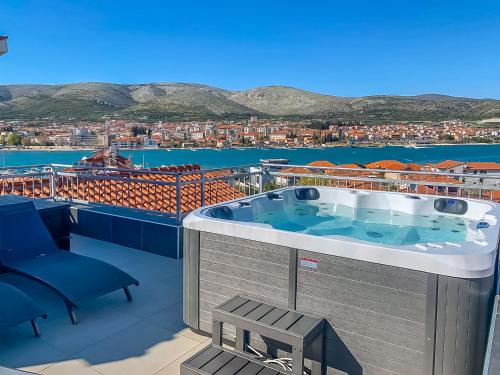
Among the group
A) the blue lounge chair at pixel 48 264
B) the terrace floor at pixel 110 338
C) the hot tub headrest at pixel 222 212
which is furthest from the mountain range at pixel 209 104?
the hot tub headrest at pixel 222 212

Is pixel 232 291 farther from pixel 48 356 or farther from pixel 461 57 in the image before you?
pixel 461 57

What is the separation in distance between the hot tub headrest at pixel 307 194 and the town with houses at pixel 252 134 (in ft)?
77.3

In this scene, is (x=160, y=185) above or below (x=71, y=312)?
above

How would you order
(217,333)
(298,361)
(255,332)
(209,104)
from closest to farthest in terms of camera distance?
(298,361)
(255,332)
(217,333)
(209,104)

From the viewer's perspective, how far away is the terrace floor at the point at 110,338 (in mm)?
2473

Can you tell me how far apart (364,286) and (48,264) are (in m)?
2.65

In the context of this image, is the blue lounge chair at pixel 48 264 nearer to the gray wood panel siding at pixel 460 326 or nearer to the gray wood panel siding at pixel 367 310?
the gray wood panel siding at pixel 367 310

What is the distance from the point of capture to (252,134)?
3369 cm

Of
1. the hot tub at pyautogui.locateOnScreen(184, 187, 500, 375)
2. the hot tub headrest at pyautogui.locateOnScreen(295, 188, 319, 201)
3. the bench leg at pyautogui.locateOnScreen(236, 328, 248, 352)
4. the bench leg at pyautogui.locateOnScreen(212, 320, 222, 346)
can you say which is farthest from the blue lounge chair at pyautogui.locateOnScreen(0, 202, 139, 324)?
the hot tub headrest at pyautogui.locateOnScreen(295, 188, 319, 201)

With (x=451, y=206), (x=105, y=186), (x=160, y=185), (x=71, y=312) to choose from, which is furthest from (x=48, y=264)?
(x=451, y=206)

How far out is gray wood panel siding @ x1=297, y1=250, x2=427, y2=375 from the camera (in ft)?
6.70

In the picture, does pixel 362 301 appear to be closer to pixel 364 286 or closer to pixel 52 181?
pixel 364 286

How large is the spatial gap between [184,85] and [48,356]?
47.1m

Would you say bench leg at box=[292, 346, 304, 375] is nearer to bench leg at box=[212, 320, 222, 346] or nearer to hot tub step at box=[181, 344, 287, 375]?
hot tub step at box=[181, 344, 287, 375]
